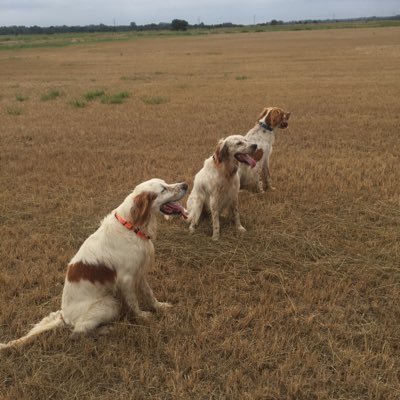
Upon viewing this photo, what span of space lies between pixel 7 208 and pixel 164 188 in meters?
4.02

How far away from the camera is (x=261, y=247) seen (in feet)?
18.3

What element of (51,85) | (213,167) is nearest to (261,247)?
(213,167)

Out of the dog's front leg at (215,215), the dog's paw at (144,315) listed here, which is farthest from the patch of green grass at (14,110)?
the dog's paw at (144,315)

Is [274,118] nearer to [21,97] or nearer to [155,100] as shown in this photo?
[155,100]

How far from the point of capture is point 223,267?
202 inches

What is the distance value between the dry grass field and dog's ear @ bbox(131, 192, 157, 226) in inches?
41.3

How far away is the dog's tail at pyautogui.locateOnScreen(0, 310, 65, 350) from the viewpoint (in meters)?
3.70

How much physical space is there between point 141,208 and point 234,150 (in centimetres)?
212

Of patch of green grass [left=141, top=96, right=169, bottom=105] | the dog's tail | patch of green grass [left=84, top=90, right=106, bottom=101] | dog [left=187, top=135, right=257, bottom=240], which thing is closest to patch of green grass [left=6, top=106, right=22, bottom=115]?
patch of green grass [left=84, top=90, right=106, bottom=101]

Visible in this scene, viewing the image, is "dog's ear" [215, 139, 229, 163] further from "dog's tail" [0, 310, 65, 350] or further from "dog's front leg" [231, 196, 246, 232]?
"dog's tail" [0, 310, 65, 350]

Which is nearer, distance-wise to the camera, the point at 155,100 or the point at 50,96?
the point at 155,100

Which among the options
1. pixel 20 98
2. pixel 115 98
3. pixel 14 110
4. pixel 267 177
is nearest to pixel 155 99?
pixel 115 98

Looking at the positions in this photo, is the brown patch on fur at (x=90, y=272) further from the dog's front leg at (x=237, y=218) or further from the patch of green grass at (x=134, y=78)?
the patch of green grass at (x=134, y=78)

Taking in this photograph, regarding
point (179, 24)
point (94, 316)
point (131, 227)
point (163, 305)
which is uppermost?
point (179, 24)
